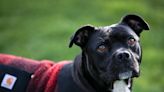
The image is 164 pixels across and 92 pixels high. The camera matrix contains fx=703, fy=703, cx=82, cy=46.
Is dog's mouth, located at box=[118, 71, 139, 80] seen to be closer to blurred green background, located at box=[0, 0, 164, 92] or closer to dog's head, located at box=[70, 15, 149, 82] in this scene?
dog's head, located at box=[70, 15, 149, 82]

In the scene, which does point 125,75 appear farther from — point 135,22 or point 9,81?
point 9,81

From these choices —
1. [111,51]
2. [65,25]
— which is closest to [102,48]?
[111,51]

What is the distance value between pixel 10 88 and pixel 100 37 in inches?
44.6

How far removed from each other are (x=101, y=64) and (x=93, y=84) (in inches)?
9.7

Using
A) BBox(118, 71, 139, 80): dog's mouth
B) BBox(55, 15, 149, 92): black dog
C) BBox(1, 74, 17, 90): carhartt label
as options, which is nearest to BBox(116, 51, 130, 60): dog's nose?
BBox(55, 15, 149, 92): black dog

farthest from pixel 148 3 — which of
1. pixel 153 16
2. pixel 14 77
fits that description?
pixel 14 77

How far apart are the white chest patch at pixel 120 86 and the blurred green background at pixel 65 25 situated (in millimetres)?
2963

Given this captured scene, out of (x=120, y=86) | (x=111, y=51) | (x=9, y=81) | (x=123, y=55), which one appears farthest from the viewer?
(x=9, y=81)

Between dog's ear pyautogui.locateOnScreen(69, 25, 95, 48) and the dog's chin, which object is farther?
dog's ear pyautogui.locateOnScreen(69, 25, 95, 48)

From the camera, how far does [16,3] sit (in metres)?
12.9

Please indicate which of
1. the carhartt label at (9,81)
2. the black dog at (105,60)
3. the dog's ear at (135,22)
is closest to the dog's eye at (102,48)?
the black dog at (105,60)

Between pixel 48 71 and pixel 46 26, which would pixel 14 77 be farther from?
pixel 46 26

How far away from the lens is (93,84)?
621cm

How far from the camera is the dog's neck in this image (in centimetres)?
617
